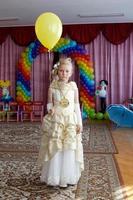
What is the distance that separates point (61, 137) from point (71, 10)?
192 inches

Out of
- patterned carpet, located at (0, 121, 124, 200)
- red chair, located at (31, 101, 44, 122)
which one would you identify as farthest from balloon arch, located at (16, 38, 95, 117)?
patterned carpet, located at (0, 121, 124, 200)

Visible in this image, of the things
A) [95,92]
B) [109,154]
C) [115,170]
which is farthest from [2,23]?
[115,170]

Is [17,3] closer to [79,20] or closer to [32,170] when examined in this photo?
[79,20]

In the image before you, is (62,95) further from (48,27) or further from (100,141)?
(100,141)

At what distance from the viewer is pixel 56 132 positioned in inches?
120

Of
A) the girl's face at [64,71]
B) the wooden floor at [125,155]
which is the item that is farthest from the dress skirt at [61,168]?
the girl's face at [64,71]

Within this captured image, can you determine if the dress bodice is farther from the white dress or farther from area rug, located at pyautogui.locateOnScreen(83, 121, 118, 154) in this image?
area rug, located at pyautogui.locateOnScreen(83, 121, 118, 154)

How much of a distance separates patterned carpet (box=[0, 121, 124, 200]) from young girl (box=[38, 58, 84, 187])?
0.14 metres

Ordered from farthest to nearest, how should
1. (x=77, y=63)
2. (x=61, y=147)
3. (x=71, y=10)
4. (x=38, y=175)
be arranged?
(x=77, y=63)
(x=71, y=10)
(x=38, y=175)
(x=61, y=147)

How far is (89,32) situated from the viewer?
873 cm

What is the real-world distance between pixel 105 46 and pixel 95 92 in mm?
1380

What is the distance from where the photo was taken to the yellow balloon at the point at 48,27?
14.4 feet

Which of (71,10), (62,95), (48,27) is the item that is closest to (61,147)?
(62,95)

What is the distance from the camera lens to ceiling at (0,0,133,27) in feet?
21.7
